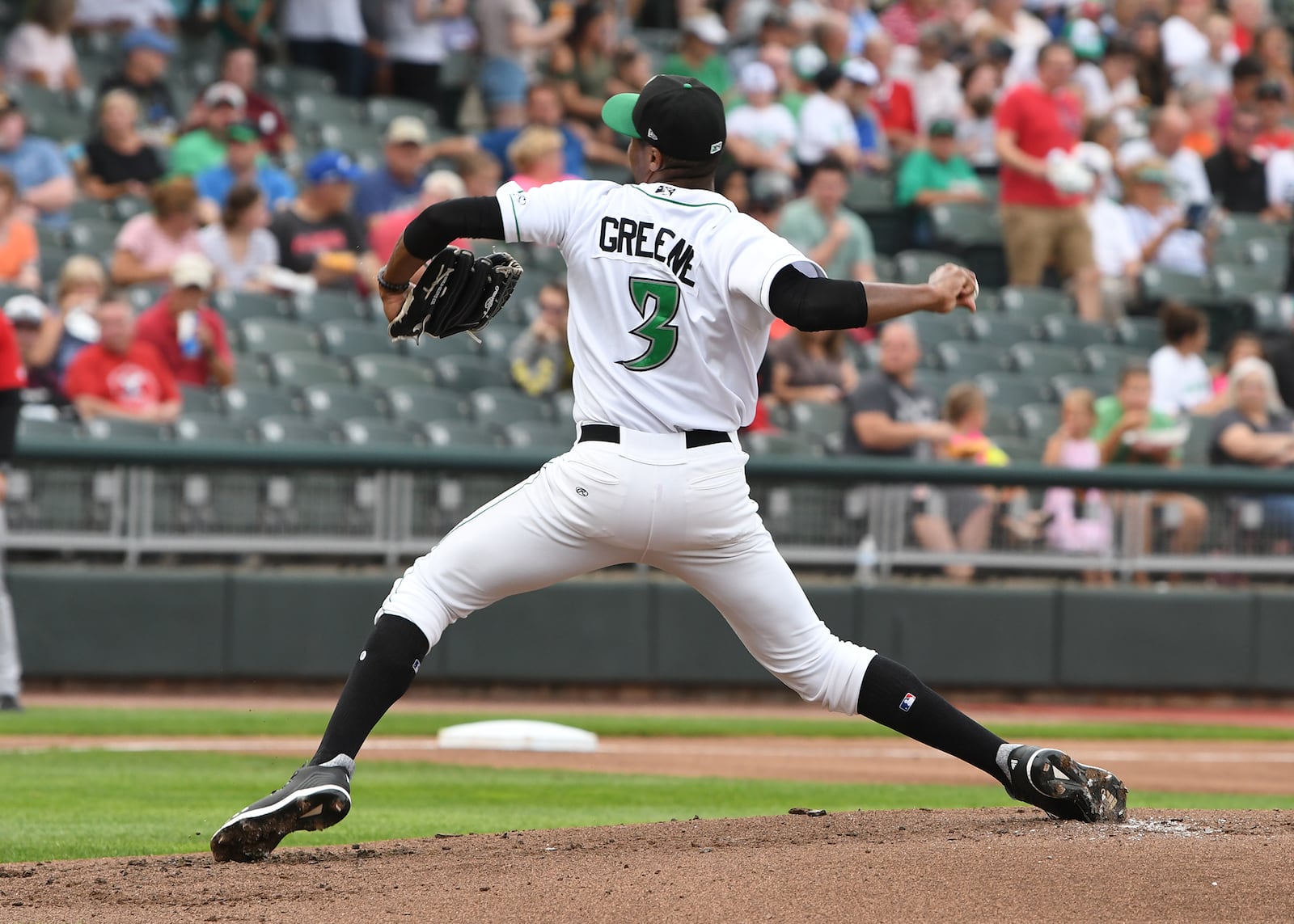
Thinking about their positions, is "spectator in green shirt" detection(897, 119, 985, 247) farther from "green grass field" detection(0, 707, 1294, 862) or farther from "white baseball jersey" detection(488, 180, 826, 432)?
"white baseball jersey" detection(488, 180, 826, 432)

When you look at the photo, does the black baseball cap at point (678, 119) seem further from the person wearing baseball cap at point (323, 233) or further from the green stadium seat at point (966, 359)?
the green stadium seat at point (966, 359)

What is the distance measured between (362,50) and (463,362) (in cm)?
413

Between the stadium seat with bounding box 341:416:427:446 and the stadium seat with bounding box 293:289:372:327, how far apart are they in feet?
3.76

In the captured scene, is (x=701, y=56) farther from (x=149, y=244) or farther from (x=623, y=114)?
(x=623, y=114)

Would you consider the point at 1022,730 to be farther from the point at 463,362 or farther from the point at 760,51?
the point at 760,51

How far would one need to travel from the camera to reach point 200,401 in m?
10.8

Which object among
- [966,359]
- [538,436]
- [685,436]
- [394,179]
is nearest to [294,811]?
[685,436]

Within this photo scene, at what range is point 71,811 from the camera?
6.09 metres

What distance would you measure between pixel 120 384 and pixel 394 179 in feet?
9.74

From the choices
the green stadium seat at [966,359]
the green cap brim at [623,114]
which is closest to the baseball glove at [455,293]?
the green cap brim at [623,114]

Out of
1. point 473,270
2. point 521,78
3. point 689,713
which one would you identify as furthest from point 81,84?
point 473,270

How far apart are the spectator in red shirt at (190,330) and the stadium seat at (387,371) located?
2.69 feet

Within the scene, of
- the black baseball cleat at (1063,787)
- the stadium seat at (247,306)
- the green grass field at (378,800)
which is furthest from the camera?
the stadium seat at (247,306)

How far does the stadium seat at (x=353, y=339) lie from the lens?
11625 millimetres
